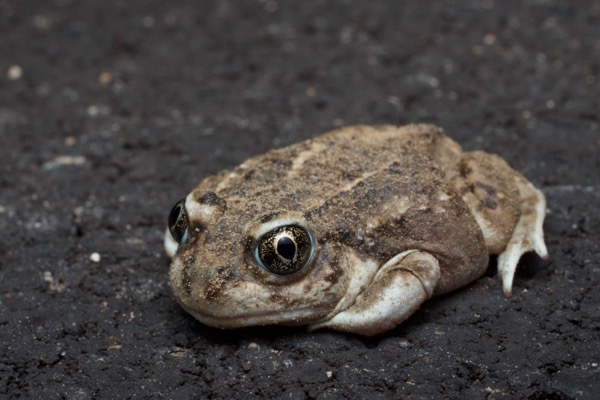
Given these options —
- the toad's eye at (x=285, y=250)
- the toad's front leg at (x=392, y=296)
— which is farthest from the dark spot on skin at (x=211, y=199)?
the toad's front leg at (x=392, y=296)

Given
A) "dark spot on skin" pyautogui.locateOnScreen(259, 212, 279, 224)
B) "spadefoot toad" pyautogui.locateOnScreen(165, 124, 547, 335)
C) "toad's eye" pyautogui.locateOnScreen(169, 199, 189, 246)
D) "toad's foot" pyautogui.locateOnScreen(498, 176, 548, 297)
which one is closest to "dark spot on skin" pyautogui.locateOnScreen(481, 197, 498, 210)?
"spadefoot toad" pyautogui.locateOnScreen(165, 124, 547, 335)

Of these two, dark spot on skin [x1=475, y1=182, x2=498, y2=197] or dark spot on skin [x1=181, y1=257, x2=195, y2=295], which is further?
dark spot on skin [x1=475, y1=182, x2=498, y2=197]

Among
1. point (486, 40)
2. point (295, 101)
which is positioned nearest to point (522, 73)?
point (486, 40)

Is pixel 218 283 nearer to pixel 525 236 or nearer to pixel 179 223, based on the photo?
pixel 179 223

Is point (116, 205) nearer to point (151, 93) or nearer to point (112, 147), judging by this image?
point (112, 147)

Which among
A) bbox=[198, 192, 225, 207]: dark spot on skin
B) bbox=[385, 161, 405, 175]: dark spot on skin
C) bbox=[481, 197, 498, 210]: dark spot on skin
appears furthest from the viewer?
bbox=[481, 197, 498, 210]: dark spot on skin

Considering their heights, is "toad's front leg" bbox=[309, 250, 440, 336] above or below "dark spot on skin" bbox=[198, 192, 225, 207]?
below

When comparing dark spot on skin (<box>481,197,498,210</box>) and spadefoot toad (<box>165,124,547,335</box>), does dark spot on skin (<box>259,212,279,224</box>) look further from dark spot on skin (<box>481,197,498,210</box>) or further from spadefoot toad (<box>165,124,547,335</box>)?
dark spot on skin (<box>481,197,498,210</box>)

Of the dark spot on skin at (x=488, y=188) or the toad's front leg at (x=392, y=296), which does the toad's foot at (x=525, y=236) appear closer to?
the dark spot on skin at (x=488, y=188)
